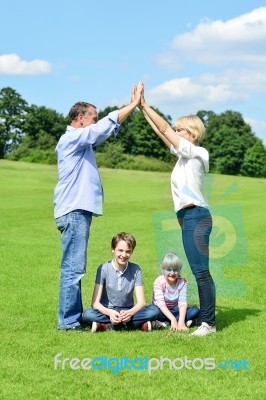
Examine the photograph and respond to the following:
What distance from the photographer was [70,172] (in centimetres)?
689

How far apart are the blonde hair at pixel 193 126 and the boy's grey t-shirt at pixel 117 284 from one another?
1.62 metres

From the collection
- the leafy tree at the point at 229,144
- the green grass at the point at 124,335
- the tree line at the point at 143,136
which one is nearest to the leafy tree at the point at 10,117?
the tree line at the point at 143,136

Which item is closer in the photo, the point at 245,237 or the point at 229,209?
the point at 229,209

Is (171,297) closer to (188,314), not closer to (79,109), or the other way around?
(188,314)

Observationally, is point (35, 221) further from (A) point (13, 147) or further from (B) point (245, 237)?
(A) point (13, 147)

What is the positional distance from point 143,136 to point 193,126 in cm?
8817

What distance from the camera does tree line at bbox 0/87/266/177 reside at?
94.8 meters

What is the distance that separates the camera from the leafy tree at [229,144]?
97688 mm

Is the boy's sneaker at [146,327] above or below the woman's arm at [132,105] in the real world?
below

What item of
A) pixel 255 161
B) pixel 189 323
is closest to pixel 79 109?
pixel 189 323

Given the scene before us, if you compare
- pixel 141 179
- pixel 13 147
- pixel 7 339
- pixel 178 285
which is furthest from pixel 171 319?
pixel 13 147

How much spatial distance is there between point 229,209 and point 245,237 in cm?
679

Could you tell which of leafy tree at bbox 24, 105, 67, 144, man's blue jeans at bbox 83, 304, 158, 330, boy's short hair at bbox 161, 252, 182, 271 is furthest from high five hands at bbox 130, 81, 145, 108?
leafy tree at bbox 24, 105, 67, 144

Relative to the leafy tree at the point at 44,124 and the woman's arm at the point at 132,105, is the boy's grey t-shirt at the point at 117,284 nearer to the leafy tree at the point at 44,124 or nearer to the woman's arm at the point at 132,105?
the woman's arm at the point at 132,105
